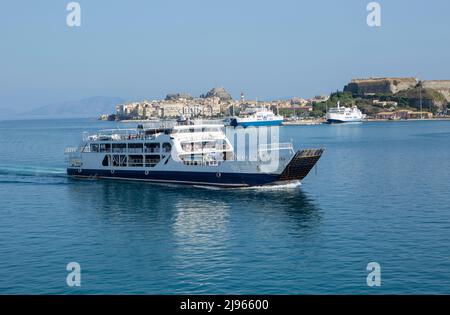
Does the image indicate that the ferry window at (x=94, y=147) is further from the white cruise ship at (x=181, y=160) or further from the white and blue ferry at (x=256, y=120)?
the white and blue ferry at (x=256, y=120)

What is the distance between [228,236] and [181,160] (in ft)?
60.0

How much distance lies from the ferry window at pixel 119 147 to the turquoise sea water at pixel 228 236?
142 inches

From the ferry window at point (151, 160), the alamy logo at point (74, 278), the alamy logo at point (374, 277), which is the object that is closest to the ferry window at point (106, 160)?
the ferry window at point (151, 160)

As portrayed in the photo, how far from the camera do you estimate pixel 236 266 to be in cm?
2205

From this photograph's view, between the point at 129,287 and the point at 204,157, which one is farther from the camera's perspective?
the point at 204,157

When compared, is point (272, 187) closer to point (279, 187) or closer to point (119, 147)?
point (279, 187)

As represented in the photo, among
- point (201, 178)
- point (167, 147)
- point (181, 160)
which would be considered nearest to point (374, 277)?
point (201, 178)

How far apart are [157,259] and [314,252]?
21.7 feet

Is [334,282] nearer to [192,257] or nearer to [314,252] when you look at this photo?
[314,252]

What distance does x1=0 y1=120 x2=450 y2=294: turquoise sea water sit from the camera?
20.4m

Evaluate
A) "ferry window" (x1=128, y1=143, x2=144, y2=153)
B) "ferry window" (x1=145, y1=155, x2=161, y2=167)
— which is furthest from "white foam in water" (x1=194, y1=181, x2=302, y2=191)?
"ferry window" (x1=128, y1=143, x2=144, y2=153)
